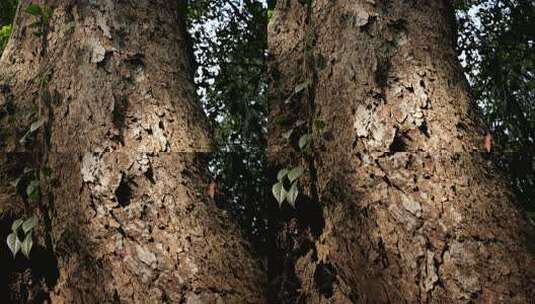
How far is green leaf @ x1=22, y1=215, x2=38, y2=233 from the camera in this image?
1.79 metres

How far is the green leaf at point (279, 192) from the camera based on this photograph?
1.70m

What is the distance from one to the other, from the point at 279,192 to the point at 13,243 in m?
0.89

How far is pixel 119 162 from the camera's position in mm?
1666

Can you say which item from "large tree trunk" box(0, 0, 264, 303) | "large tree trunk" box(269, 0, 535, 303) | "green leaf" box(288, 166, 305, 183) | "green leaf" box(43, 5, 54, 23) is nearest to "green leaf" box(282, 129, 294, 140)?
"large tree trunk" box(269, 0, 535, 303)

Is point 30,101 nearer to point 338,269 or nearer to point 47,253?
point 47,253

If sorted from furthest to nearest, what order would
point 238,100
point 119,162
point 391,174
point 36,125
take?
1. point 238,100
2. point 36,125
3. point 119,162
4. point 391,174

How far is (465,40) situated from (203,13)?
2.70 meters

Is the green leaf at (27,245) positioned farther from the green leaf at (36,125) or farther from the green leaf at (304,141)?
the green leaf at (304,141)

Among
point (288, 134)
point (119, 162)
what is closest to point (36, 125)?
point (119, 162)

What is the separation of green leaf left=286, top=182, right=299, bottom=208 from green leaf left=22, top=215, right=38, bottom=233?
0.85 meters

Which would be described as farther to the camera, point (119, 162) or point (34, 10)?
point (34, 10)

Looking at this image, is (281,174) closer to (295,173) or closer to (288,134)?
(295,173)

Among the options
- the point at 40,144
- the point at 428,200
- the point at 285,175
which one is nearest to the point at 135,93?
the point at 40,144

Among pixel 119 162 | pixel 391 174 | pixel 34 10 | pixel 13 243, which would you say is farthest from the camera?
pixel 34 10
